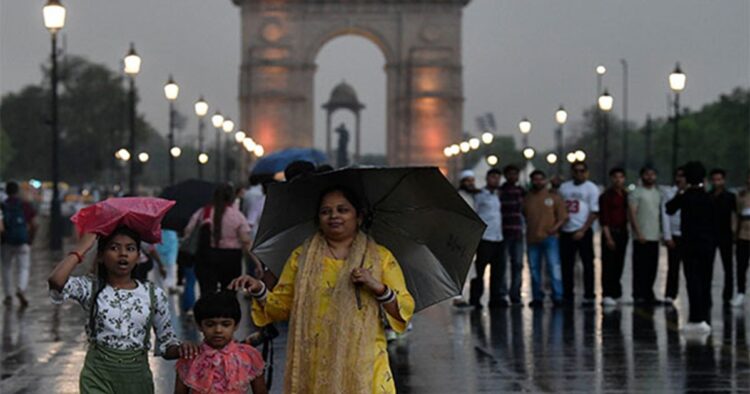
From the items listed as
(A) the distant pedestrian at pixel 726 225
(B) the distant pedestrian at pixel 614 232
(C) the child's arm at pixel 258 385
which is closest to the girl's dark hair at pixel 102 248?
(C) the child's arm at pixel 258 385

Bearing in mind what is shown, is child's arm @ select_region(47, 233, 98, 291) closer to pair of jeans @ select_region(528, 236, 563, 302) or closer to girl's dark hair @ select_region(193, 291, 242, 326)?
girl's dark hair @ select_region(193, 291, 242, 326)

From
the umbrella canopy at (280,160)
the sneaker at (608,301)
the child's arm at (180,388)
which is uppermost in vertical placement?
the umbrella canopy at (280,160)

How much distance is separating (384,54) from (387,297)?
258 feet

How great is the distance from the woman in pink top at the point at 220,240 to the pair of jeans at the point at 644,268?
5737 mm

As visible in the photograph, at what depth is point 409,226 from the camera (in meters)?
7.75

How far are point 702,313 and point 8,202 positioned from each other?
373 inches

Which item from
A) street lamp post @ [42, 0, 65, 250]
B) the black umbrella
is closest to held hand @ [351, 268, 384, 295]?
the black umbrella

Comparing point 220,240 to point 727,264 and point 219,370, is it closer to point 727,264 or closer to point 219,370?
point 727,264

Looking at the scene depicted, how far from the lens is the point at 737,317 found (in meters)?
18.5

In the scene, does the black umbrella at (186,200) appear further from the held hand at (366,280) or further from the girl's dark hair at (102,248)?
the held hand at (366,280)

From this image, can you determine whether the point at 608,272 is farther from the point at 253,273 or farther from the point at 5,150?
the point at 5,150

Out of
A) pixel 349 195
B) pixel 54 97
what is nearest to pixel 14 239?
pixel 349 195

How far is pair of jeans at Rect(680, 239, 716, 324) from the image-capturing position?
16.5m

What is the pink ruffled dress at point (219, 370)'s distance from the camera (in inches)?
290
